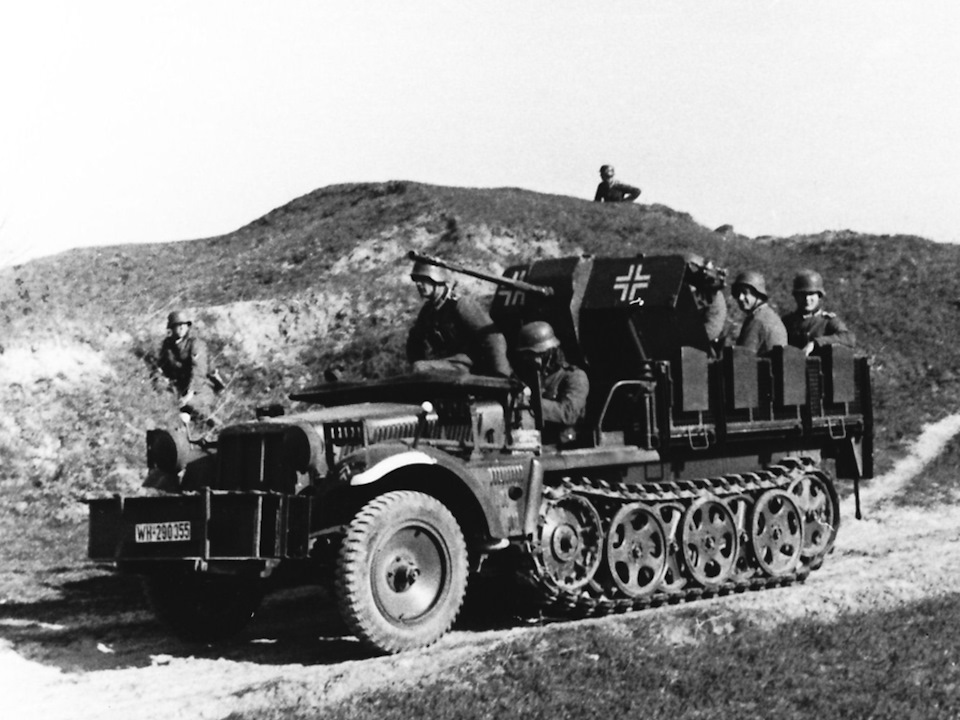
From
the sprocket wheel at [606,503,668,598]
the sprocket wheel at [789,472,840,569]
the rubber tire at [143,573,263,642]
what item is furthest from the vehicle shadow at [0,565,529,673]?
the sprocket wheel at [789,472,840,569]

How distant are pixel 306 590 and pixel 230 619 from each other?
243 cm

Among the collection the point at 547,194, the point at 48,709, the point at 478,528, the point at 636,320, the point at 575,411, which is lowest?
the point at 48,709

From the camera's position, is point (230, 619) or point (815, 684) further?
point (230, 619)

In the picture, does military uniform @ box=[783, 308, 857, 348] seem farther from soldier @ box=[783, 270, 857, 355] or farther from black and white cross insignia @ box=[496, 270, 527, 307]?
black and white cross insignia @ box=[496, 270, 527, 307]

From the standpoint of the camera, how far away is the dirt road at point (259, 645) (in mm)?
8203

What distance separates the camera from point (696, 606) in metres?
10.6

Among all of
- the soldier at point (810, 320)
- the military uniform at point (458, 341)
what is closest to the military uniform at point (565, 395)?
the military uniform at point (458, 341)

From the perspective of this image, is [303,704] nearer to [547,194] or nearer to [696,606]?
[696,606]

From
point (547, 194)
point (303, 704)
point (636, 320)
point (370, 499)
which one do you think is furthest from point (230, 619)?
point (547, 194)

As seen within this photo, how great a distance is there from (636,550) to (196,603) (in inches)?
140

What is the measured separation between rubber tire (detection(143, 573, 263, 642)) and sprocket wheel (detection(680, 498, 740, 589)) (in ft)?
11.9

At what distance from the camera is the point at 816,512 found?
12867 millimetres

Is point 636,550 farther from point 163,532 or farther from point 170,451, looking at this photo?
point 163,532

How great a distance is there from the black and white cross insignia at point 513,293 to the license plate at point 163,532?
4534mm
